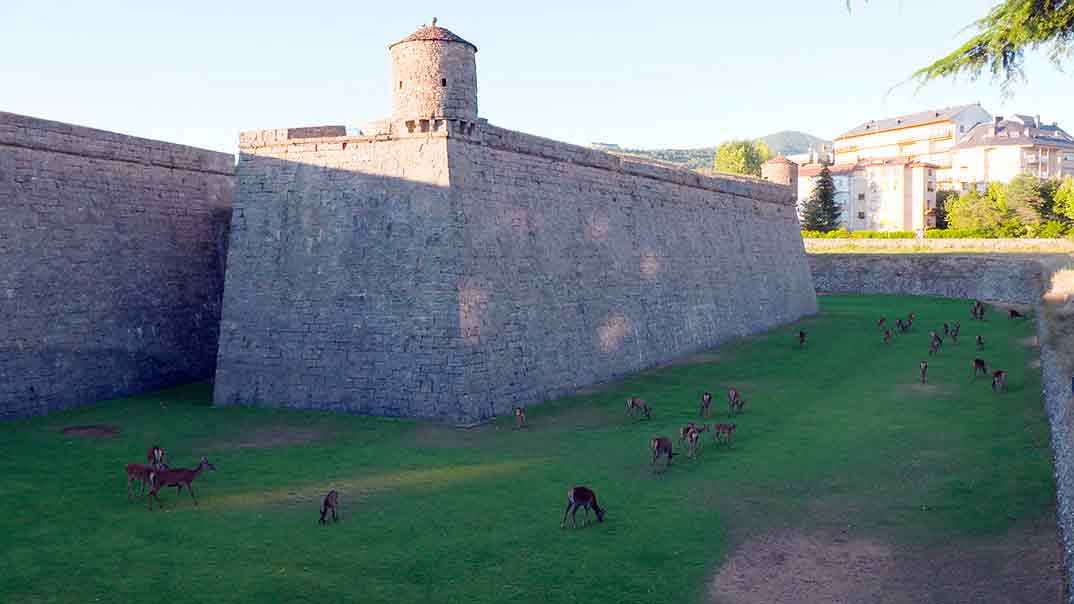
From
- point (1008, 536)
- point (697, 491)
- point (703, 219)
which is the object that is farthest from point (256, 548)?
point (703, 219)

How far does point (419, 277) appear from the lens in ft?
63.8

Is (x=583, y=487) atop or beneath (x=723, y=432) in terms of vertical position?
beneath

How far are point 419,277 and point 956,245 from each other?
165ft

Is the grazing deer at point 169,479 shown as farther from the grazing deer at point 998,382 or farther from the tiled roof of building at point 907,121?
the tiled roof of building at point 907,121

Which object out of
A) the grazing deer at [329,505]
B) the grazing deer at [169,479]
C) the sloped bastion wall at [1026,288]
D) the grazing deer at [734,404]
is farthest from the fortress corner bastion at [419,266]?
the sloped bastion wall at [1026,288]

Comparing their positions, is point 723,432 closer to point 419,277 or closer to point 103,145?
point 419,277

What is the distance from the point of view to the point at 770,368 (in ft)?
84.7

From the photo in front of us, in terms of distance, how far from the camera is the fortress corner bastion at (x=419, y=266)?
1928 centimetres

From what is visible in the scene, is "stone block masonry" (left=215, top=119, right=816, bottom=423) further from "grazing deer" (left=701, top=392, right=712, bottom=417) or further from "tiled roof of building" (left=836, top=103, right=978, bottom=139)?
"tiled roof of building" (left=836, top=103, right=978, bottom=139)

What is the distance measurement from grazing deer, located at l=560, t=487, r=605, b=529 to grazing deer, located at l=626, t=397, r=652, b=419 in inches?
268

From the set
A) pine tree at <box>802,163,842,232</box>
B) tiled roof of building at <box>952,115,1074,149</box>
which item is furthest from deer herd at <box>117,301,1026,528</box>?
tiled roof of building at <box>952,115,1074,149</box>

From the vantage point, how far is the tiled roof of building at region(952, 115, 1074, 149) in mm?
92188

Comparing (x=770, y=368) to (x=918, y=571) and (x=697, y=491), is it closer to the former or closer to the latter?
(x=697, y=491)

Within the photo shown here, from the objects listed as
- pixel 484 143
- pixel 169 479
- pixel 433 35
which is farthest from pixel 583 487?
pixel 433 35
